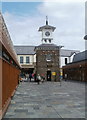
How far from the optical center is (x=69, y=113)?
28.0 feet

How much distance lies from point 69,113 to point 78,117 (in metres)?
Answer: 0.77

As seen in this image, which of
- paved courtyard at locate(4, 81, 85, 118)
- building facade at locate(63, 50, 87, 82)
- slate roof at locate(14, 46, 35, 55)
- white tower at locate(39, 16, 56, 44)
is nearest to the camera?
paved courtyard at locate(4, 81, 85, 118)

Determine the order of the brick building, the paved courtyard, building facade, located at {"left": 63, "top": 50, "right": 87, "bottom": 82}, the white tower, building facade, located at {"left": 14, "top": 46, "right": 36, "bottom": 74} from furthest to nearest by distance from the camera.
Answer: building facade, located at {"left": 14, "top": 46, "right": 36, "bottom": 74}, the white tower, the brick building, building facade, located at {"left": 63, "top": 50, "right": 87, "bottom": 82}, the paved courtyard

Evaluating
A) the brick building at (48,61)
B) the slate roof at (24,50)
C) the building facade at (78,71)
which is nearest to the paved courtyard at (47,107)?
the building facade at (78,71)

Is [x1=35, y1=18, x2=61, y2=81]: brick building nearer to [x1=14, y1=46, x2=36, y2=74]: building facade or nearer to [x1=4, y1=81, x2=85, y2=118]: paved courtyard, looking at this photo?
[x1=14, y1=46, x2=36, y2=74]: building facade

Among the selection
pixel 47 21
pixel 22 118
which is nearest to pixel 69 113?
pixel 22 118

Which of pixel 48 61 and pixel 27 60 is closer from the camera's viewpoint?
pixel 48 61

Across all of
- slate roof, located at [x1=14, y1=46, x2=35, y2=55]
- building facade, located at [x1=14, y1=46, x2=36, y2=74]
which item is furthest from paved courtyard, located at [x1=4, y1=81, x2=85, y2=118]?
slate roof, located at [x1=14, y1=46, x2=35, y2=55]

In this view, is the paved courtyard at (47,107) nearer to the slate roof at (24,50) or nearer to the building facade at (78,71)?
the building facade at (78,71)

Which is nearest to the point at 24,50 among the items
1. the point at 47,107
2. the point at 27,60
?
the point at 27,60

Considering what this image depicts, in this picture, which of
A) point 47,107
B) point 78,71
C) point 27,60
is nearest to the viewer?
point 47,107

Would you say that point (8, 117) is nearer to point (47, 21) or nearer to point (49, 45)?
point (49, 45)

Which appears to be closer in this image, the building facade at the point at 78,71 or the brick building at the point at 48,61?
the building facade at the point at 78,71

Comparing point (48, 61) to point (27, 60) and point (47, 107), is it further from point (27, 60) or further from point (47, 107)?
point (47, 107)
